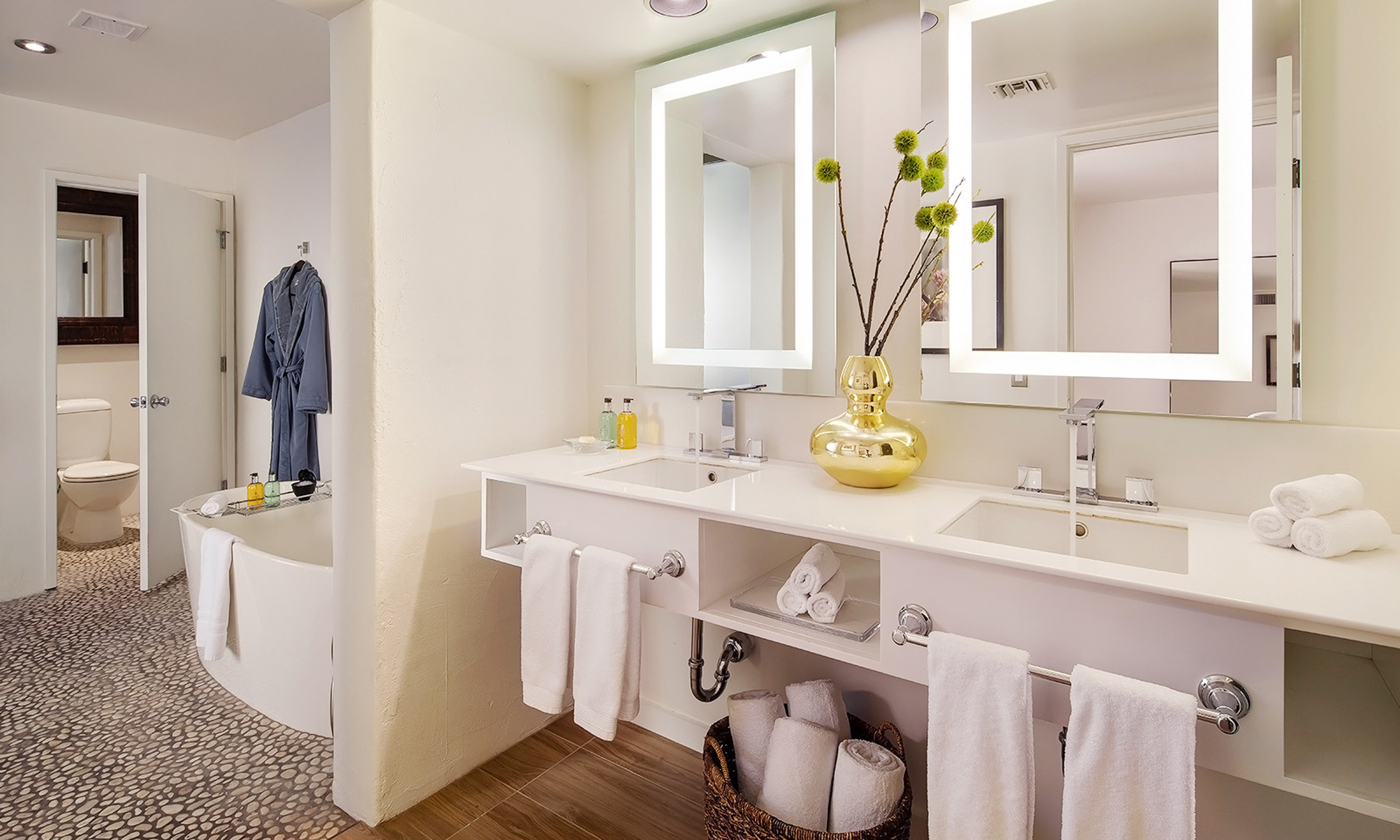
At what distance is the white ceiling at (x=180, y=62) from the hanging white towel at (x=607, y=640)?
206 centimetres

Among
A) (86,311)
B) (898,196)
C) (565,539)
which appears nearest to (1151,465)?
(898,196)

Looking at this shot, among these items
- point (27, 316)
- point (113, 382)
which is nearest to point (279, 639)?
point (27, 316)

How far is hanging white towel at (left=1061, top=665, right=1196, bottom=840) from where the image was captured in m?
0.94

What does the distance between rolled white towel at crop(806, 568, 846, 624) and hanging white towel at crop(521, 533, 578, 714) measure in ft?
1.84

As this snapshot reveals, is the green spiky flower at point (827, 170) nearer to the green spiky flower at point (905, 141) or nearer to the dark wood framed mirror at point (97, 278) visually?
the green spiky flower at point (905, 141)

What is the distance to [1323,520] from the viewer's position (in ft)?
3.62

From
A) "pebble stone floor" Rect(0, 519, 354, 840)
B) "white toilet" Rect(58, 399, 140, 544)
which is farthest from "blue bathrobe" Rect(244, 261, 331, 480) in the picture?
"white toilet" Rect(58, 399, 140, 544)

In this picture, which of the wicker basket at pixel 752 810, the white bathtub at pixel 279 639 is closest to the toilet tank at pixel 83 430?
the white bathtub at pixel 279 639

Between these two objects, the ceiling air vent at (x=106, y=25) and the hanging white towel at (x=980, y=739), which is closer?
the hanging white towel at (x=980, y=739)

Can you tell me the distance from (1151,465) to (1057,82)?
803 mm

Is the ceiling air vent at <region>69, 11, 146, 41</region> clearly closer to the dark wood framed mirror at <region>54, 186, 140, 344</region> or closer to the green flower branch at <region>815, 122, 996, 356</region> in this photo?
the dark wood framed mirror at <region>54, 186, 140, 344</region>

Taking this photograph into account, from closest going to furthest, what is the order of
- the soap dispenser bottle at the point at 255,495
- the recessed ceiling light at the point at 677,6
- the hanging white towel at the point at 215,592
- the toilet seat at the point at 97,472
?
1. the recessed ceiling light at the point at 677,6
2. the hanging white towel at the point at 215,592
3. the soap dispenser bottle at the point at 255,495
4. the toilet seat at the point at 97,472

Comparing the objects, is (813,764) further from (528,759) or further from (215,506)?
(215,506)

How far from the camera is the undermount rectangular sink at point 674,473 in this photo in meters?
1.89
